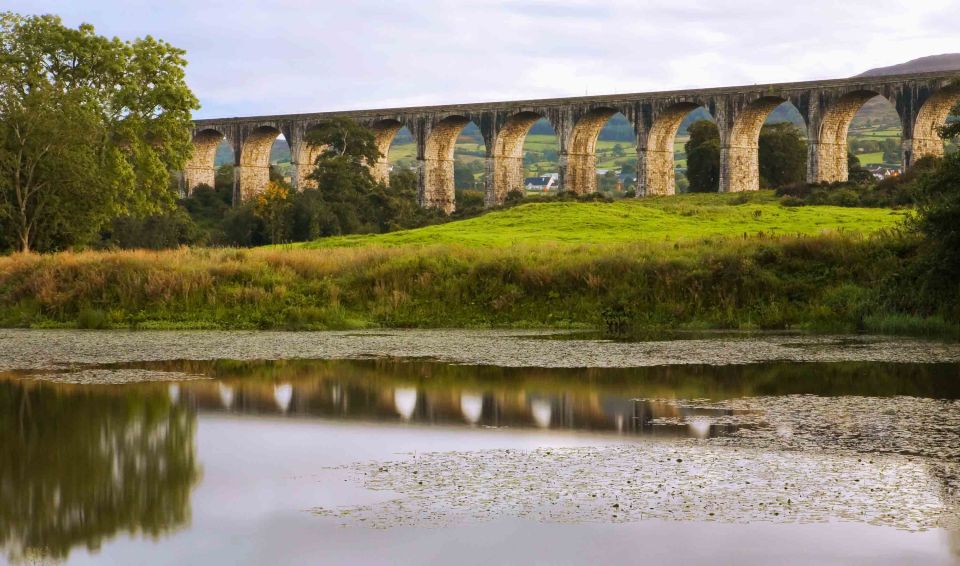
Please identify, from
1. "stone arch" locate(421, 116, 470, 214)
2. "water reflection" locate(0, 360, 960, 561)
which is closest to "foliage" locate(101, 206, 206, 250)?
"stone arch" locate(421, 116, 470, 214)

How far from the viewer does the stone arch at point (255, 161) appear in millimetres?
81750

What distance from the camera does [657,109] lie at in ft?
206

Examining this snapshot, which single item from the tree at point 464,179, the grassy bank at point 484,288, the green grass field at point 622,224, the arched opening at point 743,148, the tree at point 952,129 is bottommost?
the grassy bank at point 484,288

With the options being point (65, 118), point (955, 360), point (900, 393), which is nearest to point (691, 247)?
point (955, 360)

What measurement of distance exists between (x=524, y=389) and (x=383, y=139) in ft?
211

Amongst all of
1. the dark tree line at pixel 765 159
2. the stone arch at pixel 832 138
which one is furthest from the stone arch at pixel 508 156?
the stone arch at pixel 832 138

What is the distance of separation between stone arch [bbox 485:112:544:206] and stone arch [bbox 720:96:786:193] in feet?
41.4

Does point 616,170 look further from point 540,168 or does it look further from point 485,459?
point 485,459

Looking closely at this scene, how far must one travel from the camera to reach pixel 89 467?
9070 mm

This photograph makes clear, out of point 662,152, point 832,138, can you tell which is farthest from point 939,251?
Answer: point 662,152

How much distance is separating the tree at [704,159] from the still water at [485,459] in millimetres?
52426

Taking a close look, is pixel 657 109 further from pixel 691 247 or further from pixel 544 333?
pixel 544 333

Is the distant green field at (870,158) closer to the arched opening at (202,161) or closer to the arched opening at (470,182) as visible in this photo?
the arched opening at (470,182)

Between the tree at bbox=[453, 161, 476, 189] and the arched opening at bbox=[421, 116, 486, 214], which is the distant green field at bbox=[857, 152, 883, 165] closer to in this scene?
Answer: the tree at bbox=[453, 161, 476, 189]
